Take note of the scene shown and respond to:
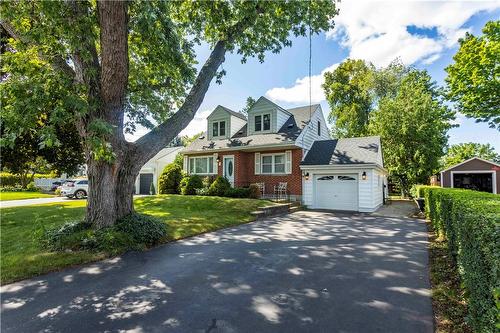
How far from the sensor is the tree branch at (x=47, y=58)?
6273 mm

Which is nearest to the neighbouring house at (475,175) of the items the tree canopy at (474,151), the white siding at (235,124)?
the white siding at (235,124)

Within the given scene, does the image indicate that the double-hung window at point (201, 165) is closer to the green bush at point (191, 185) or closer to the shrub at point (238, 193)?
the green bush at point (191, 185)

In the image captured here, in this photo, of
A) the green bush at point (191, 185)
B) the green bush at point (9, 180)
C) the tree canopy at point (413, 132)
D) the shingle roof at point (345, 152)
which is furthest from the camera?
the green bush at point (9, 180)

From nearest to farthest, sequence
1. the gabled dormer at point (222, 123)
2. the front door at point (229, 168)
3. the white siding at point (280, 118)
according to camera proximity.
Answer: the white siding at point (280, 118) → the front door at point (229, 168) → the gabled dormer at point (222, 123)

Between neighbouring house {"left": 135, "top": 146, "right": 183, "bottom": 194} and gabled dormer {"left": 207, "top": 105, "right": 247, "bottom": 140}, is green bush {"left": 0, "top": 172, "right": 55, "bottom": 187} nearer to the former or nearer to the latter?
neighbouring house {"left": 135, "top": 146, "right": 183, "bottom": 194}

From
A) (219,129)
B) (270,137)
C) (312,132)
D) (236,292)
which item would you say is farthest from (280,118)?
(236,292)

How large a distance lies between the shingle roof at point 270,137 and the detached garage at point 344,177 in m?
1.89

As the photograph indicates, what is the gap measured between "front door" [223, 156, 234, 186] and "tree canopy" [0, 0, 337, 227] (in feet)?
29.9

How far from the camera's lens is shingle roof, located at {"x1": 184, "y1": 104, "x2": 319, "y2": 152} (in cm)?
1646

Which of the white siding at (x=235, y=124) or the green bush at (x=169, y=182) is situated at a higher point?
the white siding at (x=235, y=124)

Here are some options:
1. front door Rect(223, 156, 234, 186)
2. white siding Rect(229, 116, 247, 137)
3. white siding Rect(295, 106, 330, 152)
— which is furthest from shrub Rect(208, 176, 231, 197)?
white siding Rect(295, 106, 330, 152)

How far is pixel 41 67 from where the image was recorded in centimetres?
589

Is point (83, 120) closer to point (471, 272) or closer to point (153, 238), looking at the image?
point (153, 238)

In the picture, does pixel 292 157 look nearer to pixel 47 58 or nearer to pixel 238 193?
pixel 238 193
